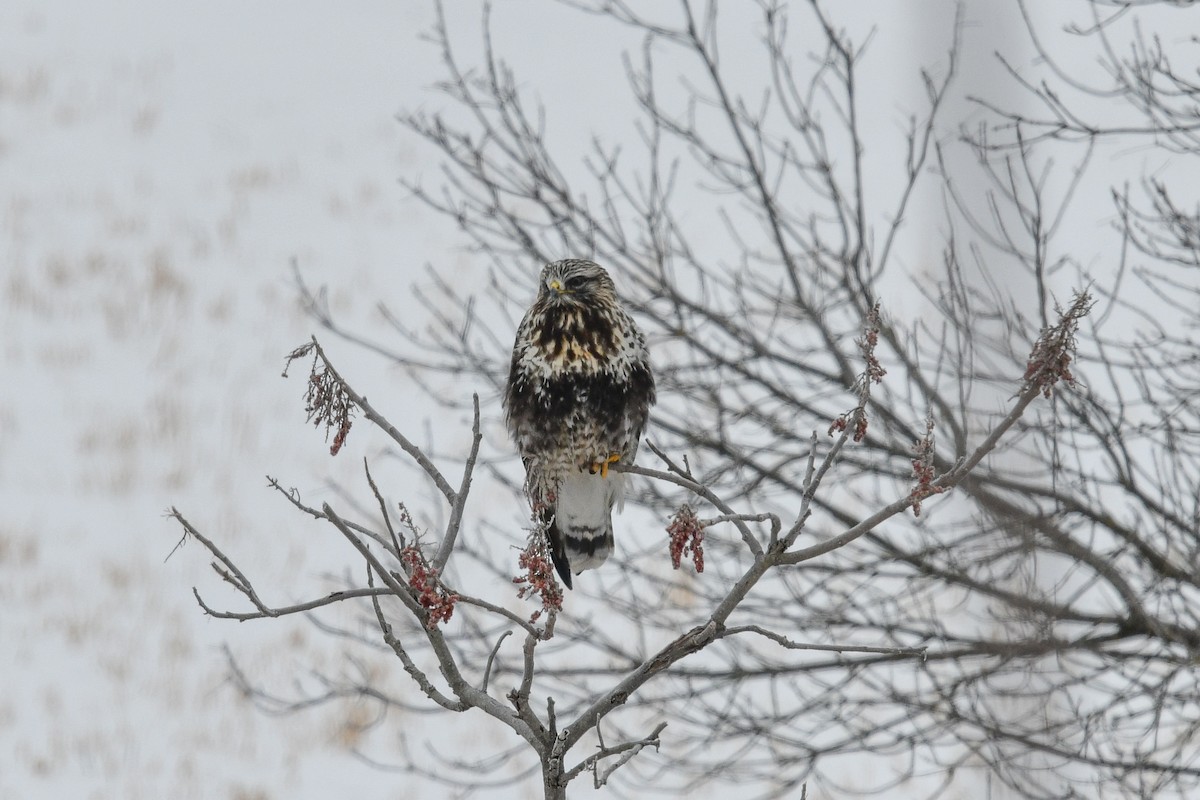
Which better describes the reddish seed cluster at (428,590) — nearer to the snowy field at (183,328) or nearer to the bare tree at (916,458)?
the bare tree at (916,458)

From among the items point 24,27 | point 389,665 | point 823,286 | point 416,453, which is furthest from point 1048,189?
point 24,27

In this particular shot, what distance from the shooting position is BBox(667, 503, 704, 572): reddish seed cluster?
5.48ft

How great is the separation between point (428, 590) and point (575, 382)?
1.64 meters

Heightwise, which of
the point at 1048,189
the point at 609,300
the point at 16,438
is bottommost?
the point at 609,300

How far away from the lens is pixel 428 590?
5.55ft

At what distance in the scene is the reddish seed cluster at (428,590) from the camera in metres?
1.68

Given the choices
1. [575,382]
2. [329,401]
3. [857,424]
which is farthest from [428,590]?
[575,382]

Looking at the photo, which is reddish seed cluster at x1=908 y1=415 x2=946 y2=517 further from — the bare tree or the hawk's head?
the hawk's head

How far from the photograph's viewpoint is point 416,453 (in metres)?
1.91

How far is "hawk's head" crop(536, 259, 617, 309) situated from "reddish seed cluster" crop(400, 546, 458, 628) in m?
1.70

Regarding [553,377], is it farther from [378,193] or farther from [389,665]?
[378,193]

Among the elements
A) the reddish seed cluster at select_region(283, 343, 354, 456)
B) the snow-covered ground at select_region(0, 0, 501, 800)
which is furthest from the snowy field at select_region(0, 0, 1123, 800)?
the reddish seed cluster at select_region(283, 343, 354, 456)

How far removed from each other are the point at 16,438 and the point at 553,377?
6548 millimetres

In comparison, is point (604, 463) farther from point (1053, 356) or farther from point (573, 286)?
point (1053, 356)
